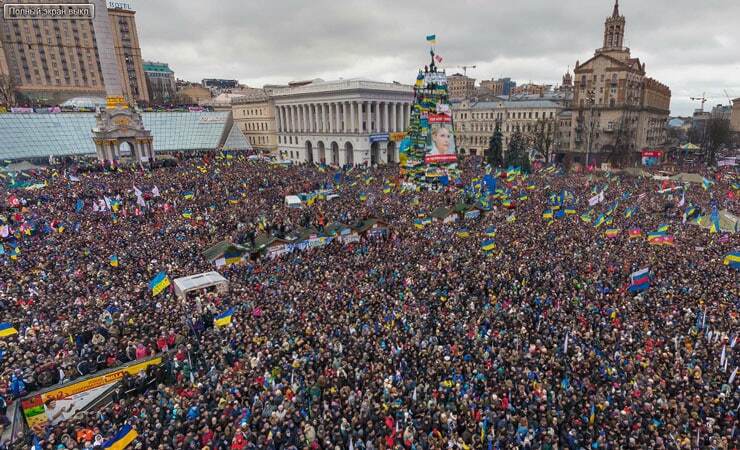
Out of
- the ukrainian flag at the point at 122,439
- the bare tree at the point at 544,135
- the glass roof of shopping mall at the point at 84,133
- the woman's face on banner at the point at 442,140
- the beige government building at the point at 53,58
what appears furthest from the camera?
the beige government building at the point at 53,58

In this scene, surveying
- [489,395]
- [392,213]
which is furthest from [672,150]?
[489,395]

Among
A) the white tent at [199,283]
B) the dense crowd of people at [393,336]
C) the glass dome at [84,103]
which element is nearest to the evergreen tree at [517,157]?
the dense crowd of people at [393,336]

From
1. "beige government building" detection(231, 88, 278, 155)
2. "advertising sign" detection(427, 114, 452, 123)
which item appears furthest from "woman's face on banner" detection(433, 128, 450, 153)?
"beige government building" detection(231, 88, 278, 155)

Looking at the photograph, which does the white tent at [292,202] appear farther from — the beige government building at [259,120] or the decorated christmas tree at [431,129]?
the beige government building at [259,120]

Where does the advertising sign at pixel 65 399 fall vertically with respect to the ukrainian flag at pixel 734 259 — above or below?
below

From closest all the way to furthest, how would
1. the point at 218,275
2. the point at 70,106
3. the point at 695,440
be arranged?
the point at 695,440, the point at 218,275, the point at 70,106

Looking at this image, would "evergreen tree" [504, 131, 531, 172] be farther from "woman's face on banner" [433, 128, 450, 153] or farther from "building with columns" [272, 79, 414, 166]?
"woman's face on banner" [433, 128, 450, 153]

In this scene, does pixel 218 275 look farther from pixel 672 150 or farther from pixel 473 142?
pixel 672 150
